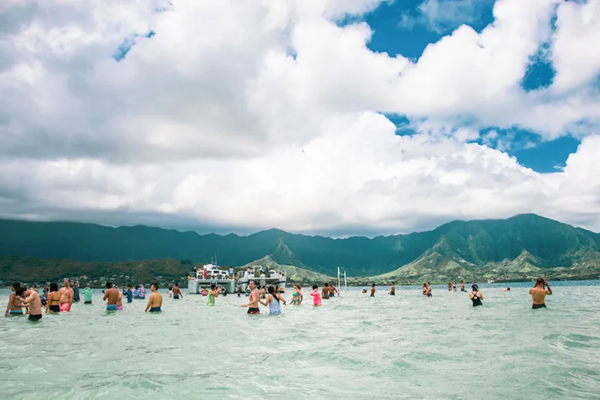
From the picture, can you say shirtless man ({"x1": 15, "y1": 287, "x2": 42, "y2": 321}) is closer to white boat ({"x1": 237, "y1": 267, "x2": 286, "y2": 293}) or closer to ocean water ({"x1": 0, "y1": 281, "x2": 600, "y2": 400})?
ocean water ({"x1": 0, "y1": 281, "x2": 600, "y2": 400})

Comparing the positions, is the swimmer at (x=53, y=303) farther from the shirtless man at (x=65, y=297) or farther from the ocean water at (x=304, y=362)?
the ocean water at (x=304, y=362)

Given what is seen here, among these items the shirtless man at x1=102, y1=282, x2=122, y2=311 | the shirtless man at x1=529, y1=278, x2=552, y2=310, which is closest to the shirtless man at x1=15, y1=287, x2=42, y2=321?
the shirtless man at x1=102, y1=282, x2=122, y2=311

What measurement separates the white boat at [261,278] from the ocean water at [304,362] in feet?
220

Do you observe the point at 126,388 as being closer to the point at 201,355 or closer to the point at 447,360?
the point at 201,355

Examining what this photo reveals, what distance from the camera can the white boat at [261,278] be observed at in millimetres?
85062

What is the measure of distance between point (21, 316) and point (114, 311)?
5706mm

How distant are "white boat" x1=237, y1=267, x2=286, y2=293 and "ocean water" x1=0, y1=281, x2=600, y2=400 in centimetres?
6697

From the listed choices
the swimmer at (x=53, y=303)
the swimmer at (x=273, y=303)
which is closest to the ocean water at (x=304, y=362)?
the swimmer at (x=273, y=303)

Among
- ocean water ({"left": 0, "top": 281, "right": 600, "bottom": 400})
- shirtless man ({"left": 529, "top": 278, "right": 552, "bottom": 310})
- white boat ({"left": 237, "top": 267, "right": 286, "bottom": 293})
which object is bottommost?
white boat ({"left": 237, "top": 267, "right": 286, "bottom": 293})

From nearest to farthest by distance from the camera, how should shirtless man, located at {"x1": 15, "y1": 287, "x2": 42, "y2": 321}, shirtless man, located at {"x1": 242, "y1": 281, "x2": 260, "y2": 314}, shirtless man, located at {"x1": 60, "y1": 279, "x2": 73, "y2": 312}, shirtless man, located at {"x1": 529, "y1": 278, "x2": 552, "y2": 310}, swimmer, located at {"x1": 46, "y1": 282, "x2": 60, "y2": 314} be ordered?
shirtless man, located at {"x1": 15, "y1": 287, "x2": 42, "y2": 321} < shirtless man, located at {"x1": 529, "y1": 278, "x2": 552, "y2": 310} < swimmer, located at {"x1": 46, "y1": 282, "x2": 60, "y2": 314} < shirtless man, located at {"x1": 242, "y1": 281, "x2": 260, "y2": 314} < shirtless man, located at {"x1": 60, "y1": 279, "x2": 73, "y2": 312}

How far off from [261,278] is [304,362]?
A: 75169mm

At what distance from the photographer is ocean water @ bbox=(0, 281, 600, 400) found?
8039mm

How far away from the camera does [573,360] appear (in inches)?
425

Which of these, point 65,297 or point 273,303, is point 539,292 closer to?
point 273,303
